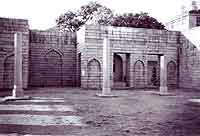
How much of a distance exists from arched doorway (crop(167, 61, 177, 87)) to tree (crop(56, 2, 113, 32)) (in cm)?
1574

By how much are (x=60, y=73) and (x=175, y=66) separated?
1072 cm

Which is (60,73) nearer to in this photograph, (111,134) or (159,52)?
(159,52)

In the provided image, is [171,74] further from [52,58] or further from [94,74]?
[52,58]

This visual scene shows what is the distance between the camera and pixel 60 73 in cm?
2317

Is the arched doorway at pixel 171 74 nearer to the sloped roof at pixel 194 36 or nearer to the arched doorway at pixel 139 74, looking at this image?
the arched doorway at pixel 139 74

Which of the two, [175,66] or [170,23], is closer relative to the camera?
[175,66]

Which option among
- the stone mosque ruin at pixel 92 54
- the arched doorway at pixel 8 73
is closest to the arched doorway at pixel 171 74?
the stone mosque ruin at pixel 92 54

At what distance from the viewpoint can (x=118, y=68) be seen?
2975 centimetres

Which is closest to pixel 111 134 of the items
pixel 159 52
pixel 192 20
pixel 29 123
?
pixel 29 123

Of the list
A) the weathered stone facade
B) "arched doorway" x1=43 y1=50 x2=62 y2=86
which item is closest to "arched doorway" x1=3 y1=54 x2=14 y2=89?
the weathered stone facade

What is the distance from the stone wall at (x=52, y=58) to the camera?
22.4 m

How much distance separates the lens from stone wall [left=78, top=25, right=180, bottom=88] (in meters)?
20.8

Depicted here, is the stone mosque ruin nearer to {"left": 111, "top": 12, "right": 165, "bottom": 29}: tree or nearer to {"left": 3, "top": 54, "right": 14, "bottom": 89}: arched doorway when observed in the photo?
{"left": 3, "top": 54, "right": 14, "bottom": 89}: arched doorway

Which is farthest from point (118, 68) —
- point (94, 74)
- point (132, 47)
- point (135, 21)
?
point (135, 21)
